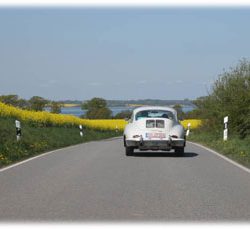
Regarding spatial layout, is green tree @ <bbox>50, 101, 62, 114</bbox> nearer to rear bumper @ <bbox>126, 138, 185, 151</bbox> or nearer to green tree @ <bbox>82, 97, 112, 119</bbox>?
green tree @ <bbox>82, 97, 112, 119</bbox>

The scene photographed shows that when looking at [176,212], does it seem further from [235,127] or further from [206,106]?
[206,106]

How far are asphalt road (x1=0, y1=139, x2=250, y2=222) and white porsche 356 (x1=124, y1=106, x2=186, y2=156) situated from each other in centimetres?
216

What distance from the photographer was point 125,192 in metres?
9.67

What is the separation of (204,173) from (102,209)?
202 inches

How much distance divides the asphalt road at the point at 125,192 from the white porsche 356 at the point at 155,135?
2.16 metres

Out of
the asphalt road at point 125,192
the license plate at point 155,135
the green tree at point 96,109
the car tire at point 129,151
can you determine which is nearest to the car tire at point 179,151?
the license plate at point 155,135

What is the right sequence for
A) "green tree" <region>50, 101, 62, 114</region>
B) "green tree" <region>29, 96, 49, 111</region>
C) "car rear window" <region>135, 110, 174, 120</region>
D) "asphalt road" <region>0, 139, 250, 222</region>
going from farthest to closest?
"green tree" <region>50, 101, 62, 114</region> < "green tree" <region>29, 96, 49, 111</region> < "car rear window" <region>135, 110, 174, 120</region> < "asphalt road" <region>0, 139, 250, 222</region>

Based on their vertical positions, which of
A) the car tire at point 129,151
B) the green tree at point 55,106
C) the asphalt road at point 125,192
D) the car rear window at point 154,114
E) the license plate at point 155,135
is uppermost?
the green tree at point 55,106

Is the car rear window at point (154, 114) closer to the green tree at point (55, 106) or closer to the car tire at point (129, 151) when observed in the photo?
the car tire at point (129, 151)

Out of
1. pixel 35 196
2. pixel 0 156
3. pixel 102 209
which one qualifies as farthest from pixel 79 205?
pixel 0 156

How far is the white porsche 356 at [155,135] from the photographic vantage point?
17.5 m

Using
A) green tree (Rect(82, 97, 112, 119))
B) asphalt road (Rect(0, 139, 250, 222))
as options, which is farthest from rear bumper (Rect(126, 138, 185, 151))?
green tree (Rect(82, 97, 112, 119))

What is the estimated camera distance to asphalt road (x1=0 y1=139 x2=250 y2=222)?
7.63 meters

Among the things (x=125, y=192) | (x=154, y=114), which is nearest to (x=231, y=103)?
(x=154, y=114)
